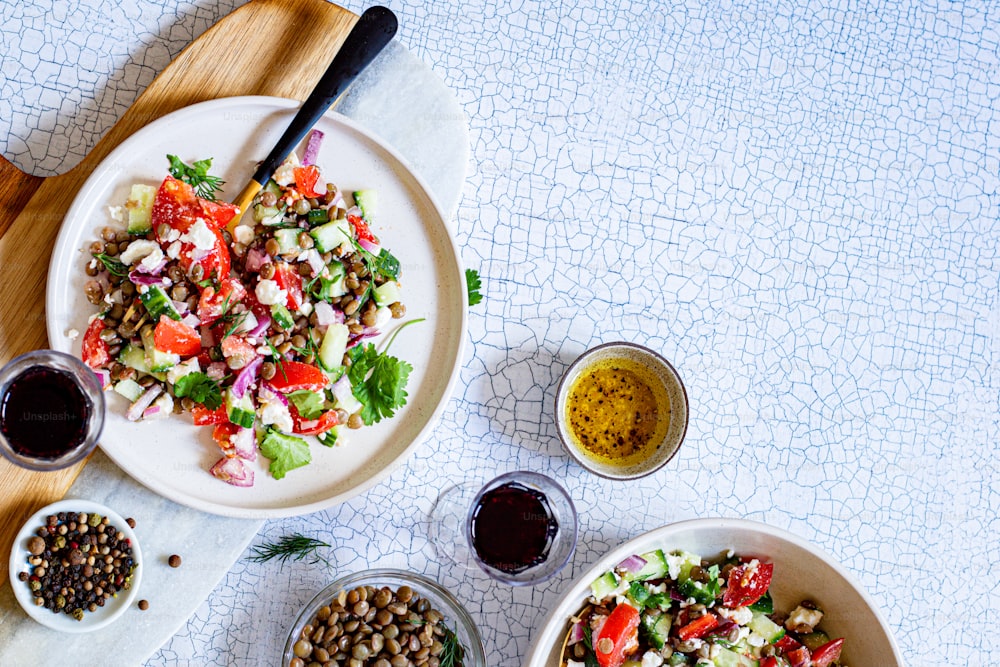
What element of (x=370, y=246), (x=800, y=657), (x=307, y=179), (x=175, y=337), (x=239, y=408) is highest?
(x=307, y=179)

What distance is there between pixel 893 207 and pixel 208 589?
7.27 feet

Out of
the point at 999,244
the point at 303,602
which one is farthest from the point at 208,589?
the point at 999,244

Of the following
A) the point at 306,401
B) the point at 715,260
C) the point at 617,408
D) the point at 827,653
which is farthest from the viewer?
the point at 715,260

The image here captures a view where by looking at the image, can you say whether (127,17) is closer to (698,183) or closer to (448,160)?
(448,160)

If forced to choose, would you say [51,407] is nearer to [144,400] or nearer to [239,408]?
[144,400]

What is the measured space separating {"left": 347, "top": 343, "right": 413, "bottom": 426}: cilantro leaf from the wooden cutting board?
0.71m

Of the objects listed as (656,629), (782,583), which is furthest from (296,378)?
(782,583)

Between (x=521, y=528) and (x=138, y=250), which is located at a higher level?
(x=138, y=250)

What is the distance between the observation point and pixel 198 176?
217 cm

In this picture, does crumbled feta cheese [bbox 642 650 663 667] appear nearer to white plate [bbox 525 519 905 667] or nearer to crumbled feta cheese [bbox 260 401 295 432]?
white plate [bbox 525 519 905 667]

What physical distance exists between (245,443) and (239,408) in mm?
98

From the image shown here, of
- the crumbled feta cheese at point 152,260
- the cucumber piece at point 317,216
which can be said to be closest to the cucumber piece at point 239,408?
the crumbled feta cheese at point 152,260

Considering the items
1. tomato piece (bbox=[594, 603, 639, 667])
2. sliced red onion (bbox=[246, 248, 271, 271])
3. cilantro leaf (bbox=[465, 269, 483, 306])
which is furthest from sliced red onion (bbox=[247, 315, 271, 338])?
tomato piece (bbox=[594, 603, 639, 667])

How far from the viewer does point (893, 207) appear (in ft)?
8.39
